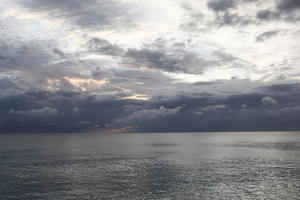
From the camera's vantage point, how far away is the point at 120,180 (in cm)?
7931

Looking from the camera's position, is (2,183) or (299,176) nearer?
(2,183)

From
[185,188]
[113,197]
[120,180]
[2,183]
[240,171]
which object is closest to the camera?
[113,197]

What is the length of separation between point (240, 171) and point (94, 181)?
172 feet

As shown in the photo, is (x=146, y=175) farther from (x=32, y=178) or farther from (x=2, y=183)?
(x=2, y=183)

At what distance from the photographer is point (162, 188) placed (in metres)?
69.1

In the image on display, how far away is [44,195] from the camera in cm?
6209

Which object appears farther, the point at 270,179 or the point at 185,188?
the point at 270,179

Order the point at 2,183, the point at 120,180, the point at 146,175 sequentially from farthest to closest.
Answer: the point at 146,175, the point at 120,180, the point at 2,183

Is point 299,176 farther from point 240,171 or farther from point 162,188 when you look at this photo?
point 162,188

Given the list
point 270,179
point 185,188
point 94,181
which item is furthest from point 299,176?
point 94,181

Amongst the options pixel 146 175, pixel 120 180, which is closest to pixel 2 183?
pixel 120 180

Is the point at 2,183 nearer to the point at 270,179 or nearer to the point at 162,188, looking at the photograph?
the point at 162,188

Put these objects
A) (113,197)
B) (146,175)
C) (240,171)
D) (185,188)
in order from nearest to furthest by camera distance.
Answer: (113,197) → (185,188) → (146,175) → (240,171)

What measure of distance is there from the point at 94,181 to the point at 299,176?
212 feet
